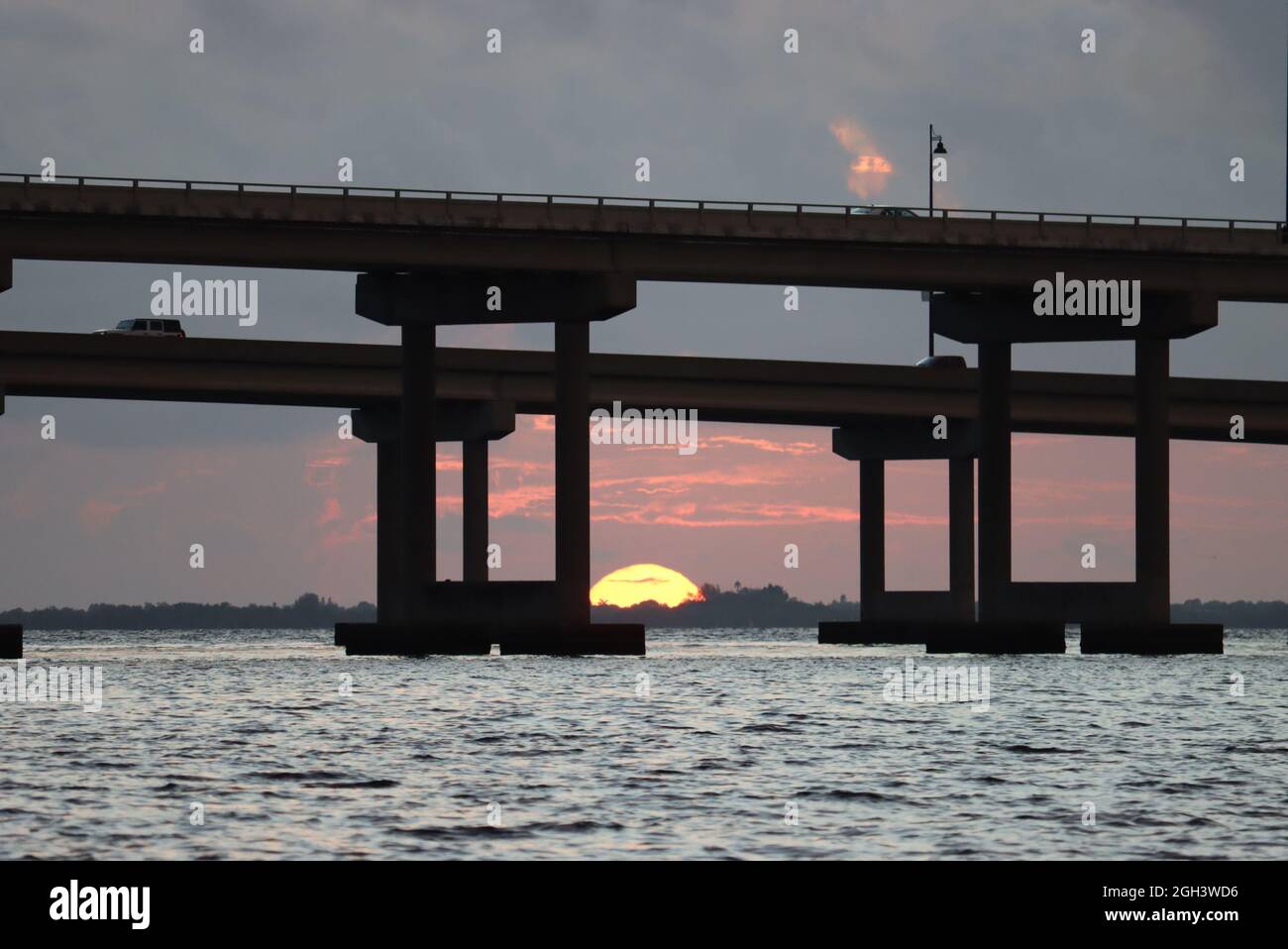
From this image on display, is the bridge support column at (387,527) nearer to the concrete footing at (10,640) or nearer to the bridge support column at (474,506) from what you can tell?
the bridge support column at (474,506)

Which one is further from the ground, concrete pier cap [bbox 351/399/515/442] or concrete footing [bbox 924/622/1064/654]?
concrete pier cap [bbox 351/399/515/442]

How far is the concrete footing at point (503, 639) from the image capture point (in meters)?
80.0

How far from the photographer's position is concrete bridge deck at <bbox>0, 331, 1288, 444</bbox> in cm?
9638

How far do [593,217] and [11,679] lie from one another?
25.7 meters

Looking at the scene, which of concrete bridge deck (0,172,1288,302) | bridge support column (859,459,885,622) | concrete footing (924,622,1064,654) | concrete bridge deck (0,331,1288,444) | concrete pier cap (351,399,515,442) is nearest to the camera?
concrete bridge deck (0,172,1288,302)

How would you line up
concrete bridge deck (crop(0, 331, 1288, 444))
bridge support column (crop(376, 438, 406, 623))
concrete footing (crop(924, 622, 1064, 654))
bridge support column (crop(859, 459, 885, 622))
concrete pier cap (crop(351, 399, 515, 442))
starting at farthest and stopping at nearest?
1. bridge support column (crop(859, 459, 885, 622))
2. bridge support column (crop(376, 438, 406, 623))
3. concrete pier cap (crop(351, 399, 515, 442))
4. concrete bridge deck (crop(0, 331, 1288, 444))
5. concrete footing (crop(924, 622, 1064, 654))

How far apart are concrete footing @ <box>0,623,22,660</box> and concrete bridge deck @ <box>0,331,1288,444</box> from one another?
55.3 feet

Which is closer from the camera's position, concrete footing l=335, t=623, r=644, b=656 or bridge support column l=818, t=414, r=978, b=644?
concrete footing l=335, t=623, r=644, b=656

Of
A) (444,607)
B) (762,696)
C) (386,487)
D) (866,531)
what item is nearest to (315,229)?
(444,607)

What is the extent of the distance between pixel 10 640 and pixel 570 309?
24.4 m

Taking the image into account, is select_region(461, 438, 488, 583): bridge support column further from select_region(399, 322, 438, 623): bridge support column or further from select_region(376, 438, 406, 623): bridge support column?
select_region(399, 322, 438, 623): bridge support column

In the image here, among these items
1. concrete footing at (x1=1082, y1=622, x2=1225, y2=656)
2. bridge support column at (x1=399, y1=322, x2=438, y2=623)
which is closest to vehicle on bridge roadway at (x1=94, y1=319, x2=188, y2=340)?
bridge support column at (x1=399, y1=322, x2=438, y2=623)

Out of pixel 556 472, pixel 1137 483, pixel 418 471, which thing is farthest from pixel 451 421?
pixel 1137 483
